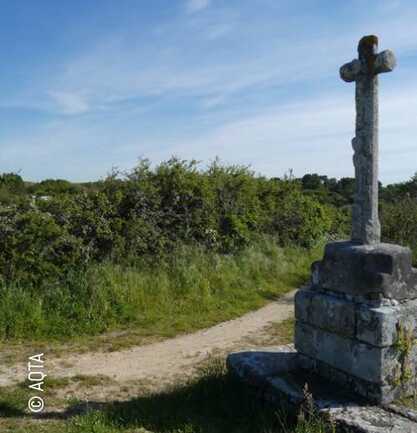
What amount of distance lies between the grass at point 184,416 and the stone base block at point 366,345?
0.54 m

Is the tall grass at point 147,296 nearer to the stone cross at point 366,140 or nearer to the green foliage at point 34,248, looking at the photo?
the green foliage at point 34,248

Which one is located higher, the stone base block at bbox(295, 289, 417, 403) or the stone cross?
the stone cross

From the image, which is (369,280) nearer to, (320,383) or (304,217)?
(320,383)

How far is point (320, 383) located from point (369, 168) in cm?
183

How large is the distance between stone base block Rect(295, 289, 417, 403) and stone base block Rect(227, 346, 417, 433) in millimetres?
130

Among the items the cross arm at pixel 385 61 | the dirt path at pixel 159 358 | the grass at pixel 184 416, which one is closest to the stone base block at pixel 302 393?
the grass at pixel 184 416

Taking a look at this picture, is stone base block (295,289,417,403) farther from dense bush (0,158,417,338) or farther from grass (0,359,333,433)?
dense bush (0,158,417,338)

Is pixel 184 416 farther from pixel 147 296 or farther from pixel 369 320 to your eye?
pixel 147 296

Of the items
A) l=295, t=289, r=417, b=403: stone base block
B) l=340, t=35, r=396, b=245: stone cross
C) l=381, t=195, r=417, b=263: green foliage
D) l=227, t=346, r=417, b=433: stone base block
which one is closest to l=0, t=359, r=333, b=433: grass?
l=227, t=346, r=417, b=433: stone base block

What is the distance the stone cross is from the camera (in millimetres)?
4266

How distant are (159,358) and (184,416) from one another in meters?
1.79

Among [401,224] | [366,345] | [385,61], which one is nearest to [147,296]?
[366,345]

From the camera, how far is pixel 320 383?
441 cm

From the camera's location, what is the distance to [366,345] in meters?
4.06
